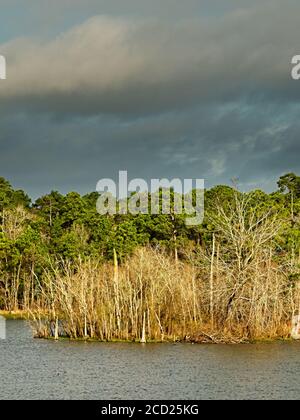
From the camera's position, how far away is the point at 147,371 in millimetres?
34344

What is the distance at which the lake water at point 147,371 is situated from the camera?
29.9 m

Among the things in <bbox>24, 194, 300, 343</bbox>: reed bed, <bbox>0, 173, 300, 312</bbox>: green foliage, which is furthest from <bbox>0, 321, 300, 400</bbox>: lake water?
<bbox>0, 173, 300, 312</bbox>: green foliage

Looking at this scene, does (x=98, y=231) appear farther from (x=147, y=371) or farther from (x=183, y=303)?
(x=147, y=371)

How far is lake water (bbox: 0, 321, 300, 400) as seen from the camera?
2992cm

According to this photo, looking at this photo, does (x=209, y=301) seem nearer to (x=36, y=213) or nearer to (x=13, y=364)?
(x=13, y=364)

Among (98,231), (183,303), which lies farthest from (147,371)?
(98,231)

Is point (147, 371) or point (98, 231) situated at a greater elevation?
point (98, 231)

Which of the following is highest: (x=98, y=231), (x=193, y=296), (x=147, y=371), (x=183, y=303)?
(x=98, y=231)

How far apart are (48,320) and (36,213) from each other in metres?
48.8

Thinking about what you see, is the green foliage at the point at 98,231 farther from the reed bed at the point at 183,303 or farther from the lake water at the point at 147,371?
the lake water at the point at 147,371

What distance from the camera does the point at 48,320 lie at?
149ft

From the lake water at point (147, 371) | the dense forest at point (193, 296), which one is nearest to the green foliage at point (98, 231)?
the dense forest at point (193, 296)
